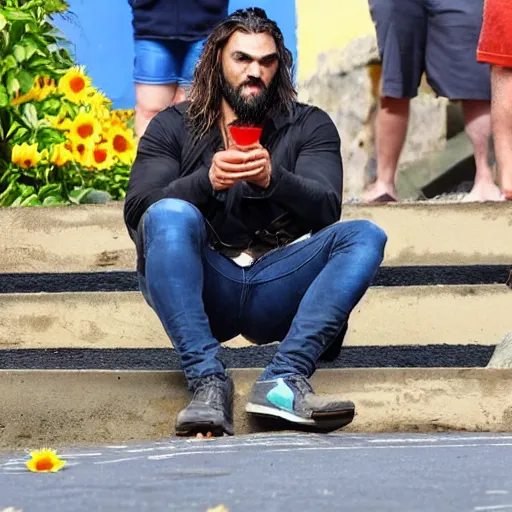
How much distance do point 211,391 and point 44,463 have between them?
58 centimetres

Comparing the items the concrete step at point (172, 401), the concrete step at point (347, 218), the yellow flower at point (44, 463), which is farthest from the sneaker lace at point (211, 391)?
the concrete step at point (347, 218)

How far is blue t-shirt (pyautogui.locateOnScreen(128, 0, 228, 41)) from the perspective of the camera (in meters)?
6.09

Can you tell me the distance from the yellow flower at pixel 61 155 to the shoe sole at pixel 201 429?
2581 mm

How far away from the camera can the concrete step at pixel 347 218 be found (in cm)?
523

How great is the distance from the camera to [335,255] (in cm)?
392

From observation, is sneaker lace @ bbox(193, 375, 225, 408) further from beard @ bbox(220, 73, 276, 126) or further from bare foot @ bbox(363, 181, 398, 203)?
bare foot @ bbox(363, 181, 398, 203)

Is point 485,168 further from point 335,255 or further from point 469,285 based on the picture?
point 335,255

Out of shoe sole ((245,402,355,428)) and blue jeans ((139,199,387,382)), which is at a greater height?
blue jeans ((139,199,387,382))

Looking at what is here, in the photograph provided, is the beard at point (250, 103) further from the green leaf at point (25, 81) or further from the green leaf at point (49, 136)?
the green leaf at point (25, 81)

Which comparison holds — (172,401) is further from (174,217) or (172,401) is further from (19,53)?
(19,53)

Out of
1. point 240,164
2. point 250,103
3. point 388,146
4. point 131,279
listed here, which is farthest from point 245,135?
point 388,146

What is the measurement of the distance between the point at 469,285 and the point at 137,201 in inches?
50.3

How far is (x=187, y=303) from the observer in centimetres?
380

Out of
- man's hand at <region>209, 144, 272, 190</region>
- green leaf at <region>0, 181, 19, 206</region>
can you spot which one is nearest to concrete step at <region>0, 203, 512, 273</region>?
green leaf at <region>0, 181, 19, 206</region>
